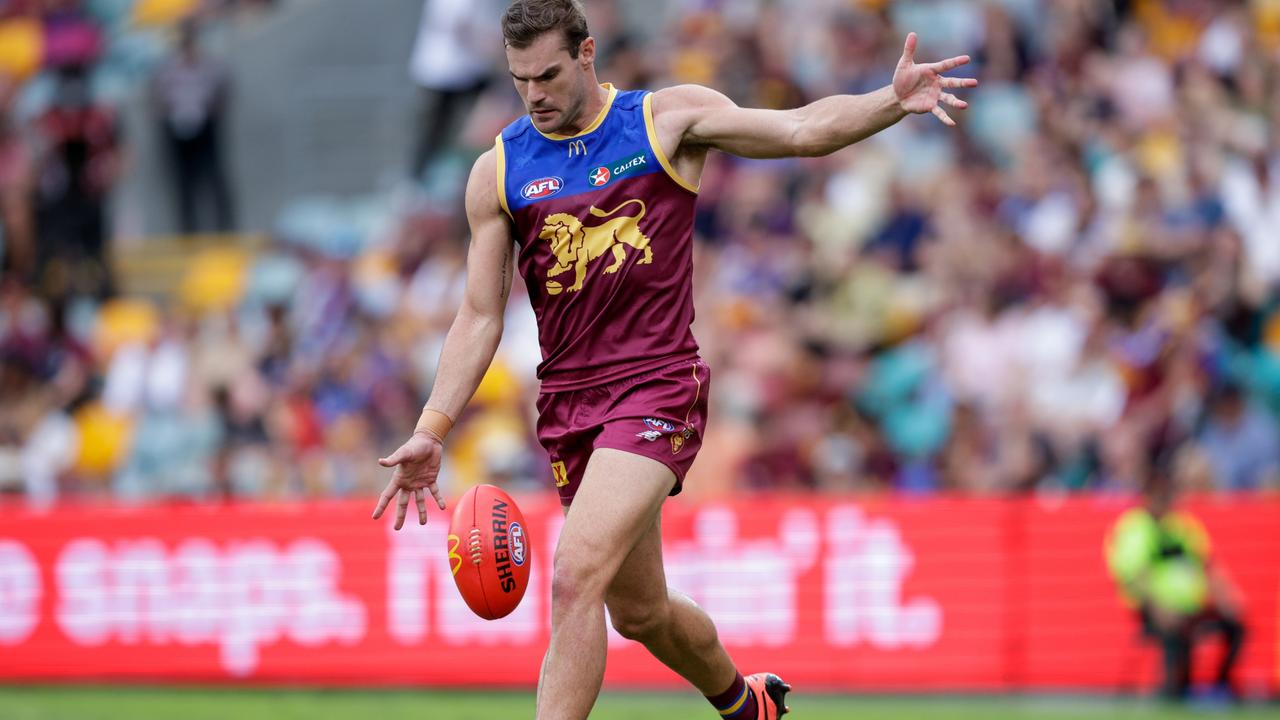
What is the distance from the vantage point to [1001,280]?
46.0ft

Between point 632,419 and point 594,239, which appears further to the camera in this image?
point 594,239

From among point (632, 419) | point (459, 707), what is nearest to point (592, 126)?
point (632, 419)

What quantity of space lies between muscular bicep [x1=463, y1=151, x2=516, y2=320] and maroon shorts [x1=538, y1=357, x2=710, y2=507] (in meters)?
0.42

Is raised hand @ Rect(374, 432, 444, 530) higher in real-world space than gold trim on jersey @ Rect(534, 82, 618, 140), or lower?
lower

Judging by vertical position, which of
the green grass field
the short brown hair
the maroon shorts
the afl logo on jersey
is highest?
the short brown hair

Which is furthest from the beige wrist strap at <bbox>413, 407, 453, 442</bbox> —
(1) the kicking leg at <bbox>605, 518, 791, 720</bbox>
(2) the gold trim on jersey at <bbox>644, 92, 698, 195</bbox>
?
(2) the gold trim on jersey at <bbox>644, 92, 698, 195</bbox>

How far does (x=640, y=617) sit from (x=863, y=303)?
8171 mm

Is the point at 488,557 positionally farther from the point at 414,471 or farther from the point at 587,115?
the point at 587,115

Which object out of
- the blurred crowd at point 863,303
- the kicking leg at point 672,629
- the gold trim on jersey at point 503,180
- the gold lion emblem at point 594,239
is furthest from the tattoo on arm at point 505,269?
the blurred crowd at point 863,303

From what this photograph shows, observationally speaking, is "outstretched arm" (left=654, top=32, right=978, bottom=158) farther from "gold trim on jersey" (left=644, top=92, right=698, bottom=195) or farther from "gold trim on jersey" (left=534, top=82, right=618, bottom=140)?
"gold trim on jersey" (left=534, top=82, right=618, bottom=140)

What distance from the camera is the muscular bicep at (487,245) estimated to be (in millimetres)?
6645

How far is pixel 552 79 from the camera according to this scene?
6414mm

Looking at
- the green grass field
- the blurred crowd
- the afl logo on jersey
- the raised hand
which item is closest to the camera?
the raised hand

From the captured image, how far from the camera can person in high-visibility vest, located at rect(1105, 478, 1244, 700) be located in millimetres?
11836
